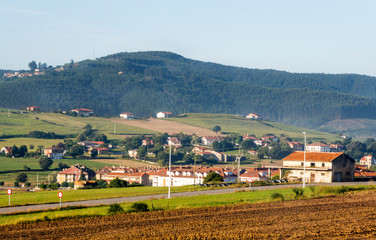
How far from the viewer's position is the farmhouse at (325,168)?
2936 inches

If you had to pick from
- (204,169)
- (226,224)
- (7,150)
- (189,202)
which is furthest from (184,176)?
(226,224)

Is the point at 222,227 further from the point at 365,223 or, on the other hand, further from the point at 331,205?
the point at 331,205

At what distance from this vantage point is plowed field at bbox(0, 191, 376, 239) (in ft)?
93.4

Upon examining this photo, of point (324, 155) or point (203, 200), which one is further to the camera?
point (324, 155)

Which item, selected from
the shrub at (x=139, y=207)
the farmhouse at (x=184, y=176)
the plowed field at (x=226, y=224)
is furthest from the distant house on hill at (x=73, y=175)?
the plowed field at (x=226, y=224)

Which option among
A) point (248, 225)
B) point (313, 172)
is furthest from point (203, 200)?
point (313, 172)

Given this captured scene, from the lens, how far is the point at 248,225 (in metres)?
31.7

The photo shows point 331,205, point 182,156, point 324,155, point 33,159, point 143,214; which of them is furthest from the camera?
point 182,156

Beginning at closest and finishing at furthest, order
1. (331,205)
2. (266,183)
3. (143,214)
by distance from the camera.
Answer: (143,214) < (331,205) < (266,183)

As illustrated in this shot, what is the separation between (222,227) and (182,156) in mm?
148929

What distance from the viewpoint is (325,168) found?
244 ft

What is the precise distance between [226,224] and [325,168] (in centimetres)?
4491

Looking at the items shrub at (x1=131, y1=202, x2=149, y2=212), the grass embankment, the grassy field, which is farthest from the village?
shrub at (x1=131, y1=202, x2=149, y2=212)

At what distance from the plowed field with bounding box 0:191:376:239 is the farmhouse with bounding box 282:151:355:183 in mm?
32619
